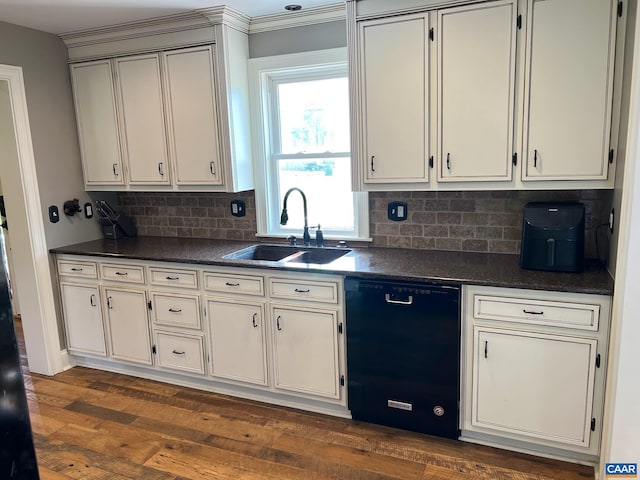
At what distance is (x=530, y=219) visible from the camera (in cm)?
238

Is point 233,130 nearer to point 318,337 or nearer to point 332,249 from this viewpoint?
point 332,249

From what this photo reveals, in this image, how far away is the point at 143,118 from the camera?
3340 mm

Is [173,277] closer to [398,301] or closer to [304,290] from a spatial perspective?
[304,290]

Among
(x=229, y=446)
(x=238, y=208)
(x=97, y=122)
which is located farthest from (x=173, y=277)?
(x=97, y=122)

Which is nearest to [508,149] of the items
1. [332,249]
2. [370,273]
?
[370,273]

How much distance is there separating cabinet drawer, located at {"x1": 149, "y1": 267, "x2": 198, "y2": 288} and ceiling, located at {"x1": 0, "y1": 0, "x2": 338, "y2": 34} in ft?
5.26

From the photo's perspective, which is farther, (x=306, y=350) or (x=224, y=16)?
(x=224, y=16)

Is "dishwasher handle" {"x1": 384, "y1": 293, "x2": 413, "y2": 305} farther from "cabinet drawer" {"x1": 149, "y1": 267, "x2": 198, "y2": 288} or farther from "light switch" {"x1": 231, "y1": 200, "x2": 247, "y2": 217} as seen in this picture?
"light switch" {"x1": 231, "y1": 200, "x2": 247, "y2": 217}

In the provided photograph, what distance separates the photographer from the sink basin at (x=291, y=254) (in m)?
3.10

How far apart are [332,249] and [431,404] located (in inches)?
44.2

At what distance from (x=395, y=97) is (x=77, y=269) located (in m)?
2.48

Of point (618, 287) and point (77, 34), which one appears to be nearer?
point (618, 287)

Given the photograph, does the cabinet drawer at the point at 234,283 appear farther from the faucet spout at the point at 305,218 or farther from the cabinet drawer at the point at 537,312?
the cabinet drawer at the point at 537,312

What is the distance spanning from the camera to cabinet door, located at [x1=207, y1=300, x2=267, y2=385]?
2.88 metres
